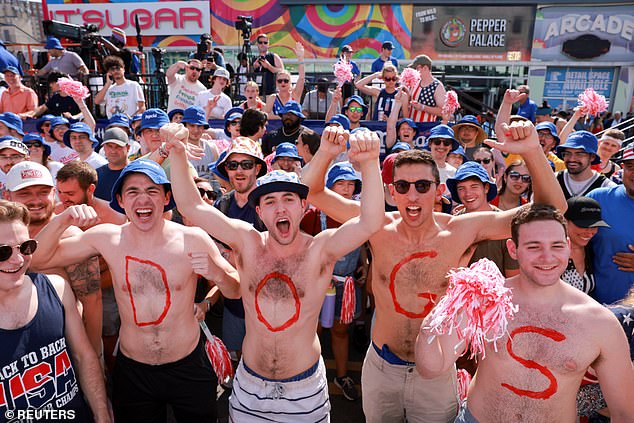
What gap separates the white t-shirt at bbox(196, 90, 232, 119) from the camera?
7.62 m

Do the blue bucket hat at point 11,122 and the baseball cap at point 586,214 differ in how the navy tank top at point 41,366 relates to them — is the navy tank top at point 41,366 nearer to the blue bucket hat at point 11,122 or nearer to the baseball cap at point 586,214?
the baseball cap at point 586,214

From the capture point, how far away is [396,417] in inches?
111

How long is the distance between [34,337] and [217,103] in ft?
19.9

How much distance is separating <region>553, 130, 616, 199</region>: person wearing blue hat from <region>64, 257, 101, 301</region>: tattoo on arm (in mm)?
4067

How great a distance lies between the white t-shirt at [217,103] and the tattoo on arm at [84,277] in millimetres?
5110

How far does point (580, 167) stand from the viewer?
14.2 feet

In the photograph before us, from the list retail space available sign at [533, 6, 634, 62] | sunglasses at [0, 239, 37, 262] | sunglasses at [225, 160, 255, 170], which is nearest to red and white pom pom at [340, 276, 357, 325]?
sunglasses at [225, 160, 255, 170]

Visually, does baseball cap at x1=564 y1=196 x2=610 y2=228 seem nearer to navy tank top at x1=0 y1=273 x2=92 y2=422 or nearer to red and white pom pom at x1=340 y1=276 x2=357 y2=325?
red and white pom pom at x1=340 y1=276 x2=357 y2=325

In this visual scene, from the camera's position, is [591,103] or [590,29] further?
[590,29]

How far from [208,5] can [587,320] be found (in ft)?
68.4

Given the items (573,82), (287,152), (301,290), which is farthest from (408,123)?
(573,82)

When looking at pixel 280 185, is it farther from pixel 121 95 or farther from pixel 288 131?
pixel 121 95

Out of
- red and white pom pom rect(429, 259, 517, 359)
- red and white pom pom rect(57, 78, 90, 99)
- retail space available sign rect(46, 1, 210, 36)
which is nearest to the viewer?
red and white pom pom rect(429, 259, 517, 359)

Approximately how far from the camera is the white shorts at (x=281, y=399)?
8.45 ft
